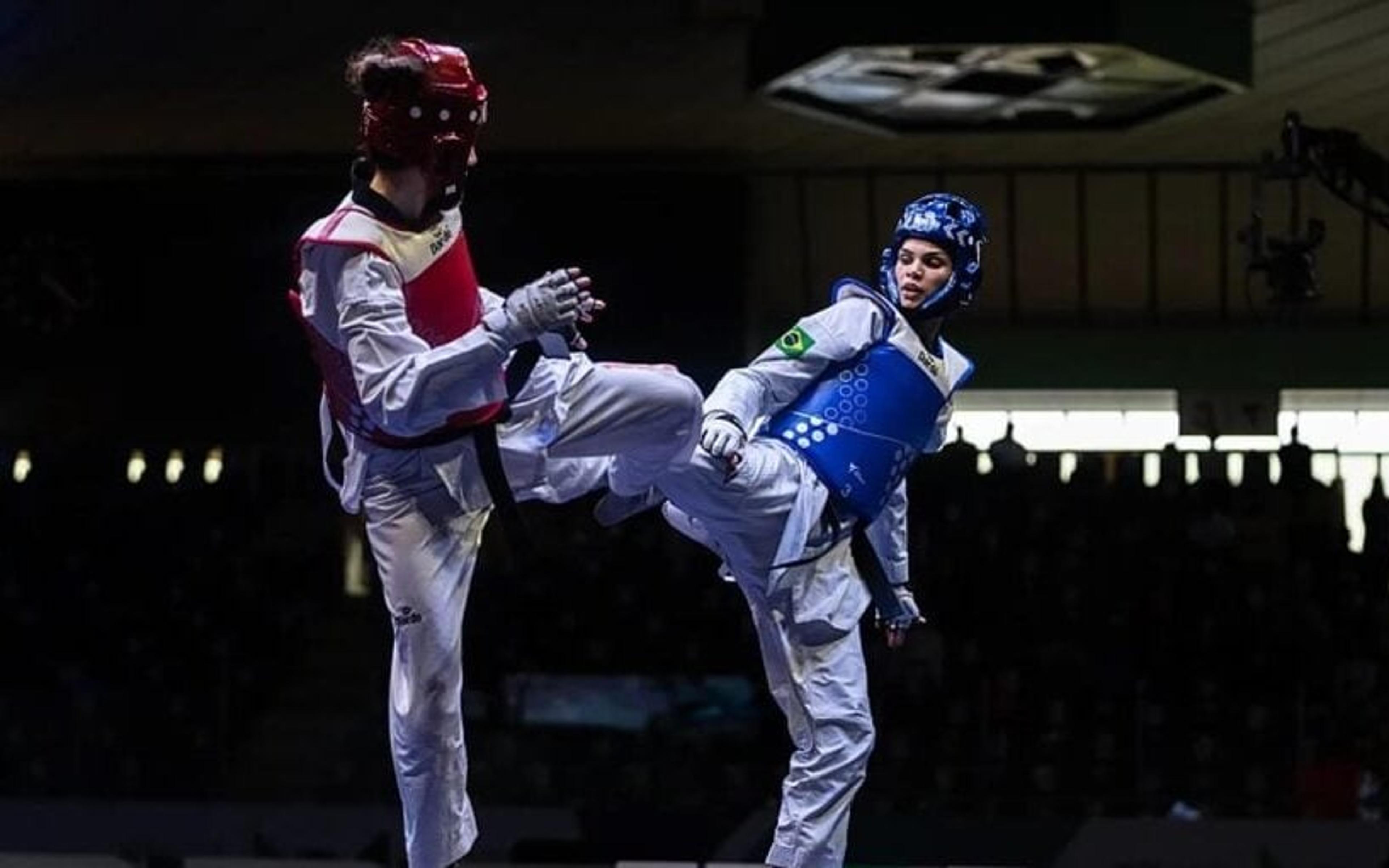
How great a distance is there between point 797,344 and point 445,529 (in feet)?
2.91

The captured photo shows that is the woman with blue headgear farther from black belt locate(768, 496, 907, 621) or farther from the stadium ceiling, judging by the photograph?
the stadium ceiling

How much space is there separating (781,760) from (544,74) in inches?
101

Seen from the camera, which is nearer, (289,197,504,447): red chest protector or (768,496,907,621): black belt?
(289,197,504,447): red chest protector

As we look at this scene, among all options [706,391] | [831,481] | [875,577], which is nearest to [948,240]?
[831,481]

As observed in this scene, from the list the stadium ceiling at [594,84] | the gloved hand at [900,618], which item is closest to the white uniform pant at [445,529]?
the gloved hand at [900,618]

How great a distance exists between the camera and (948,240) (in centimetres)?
557

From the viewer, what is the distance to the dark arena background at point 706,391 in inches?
364

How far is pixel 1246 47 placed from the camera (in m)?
9.31

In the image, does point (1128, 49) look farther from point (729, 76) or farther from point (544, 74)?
point (544, 74)

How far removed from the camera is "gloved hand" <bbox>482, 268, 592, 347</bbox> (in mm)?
4695

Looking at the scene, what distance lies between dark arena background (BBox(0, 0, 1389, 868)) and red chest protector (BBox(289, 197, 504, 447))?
412 cm

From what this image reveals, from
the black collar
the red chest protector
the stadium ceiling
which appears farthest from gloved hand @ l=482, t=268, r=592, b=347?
the stadium ceiling

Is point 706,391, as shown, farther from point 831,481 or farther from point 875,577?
point 831,481

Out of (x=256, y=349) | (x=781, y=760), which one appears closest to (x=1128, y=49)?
(x=781, y=760)
